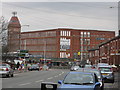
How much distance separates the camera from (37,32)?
463 feet

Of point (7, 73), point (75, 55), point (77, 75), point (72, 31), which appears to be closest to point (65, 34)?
point (72, 31)

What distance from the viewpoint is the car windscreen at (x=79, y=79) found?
37.1 feet

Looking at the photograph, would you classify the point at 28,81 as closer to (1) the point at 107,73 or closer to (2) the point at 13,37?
(1) the point at 107,73

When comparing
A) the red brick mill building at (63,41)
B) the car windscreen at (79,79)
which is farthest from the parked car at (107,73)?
the red brick mill building at (63,41)

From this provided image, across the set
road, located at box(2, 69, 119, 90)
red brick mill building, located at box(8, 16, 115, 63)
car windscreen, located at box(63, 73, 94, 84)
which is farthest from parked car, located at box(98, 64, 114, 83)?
red brick mill building, located at box(8, 16, 115, 63)

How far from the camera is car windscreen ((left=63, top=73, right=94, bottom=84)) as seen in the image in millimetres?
11302

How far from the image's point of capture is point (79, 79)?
11570 millimetres

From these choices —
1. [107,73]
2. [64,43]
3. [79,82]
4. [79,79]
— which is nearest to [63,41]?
[64,43]

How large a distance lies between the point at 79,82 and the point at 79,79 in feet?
1.04

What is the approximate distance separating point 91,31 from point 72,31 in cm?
922

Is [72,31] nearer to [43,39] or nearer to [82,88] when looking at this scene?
[43,39]

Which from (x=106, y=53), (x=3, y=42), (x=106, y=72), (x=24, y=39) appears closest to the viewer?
(x=106, y=72)

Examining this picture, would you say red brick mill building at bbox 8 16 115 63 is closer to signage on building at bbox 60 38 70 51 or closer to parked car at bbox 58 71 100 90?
signage on building at bbox 60 38 70 51

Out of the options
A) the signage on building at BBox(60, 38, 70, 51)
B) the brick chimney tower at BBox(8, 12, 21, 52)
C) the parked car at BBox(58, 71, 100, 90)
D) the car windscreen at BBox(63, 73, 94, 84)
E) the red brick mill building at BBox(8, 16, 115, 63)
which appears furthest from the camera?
the red brick mill building at BBox(8, 16, 115, 63)
